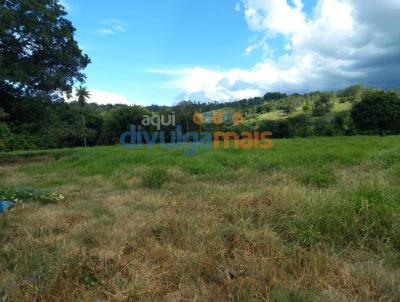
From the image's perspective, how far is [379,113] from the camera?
1451 inches

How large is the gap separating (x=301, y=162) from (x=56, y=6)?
1466cm

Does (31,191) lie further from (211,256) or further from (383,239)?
(383,239)

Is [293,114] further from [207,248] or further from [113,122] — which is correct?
[207,248]

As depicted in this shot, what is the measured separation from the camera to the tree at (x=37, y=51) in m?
13.2

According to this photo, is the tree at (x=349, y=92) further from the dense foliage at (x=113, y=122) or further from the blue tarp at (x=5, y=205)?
the blue tarp at (x=5, y=205)

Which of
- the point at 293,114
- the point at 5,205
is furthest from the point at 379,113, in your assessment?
the point at 5,205

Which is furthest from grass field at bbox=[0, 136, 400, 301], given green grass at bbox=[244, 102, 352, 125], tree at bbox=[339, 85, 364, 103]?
tree at bbox=[339, 85, 364, 103]

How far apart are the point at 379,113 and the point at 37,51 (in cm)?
3797

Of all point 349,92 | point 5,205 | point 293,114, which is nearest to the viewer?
point 5,205

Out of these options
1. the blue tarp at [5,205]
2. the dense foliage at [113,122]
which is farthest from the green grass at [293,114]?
the blue tarp at [5,205]

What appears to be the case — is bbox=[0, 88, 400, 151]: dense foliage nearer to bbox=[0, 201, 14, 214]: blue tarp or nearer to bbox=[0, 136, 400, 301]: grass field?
bbox=[0, 201, 14, 214]: blue tarp

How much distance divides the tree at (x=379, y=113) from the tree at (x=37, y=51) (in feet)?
116

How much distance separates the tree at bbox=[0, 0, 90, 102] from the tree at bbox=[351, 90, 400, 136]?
116ft

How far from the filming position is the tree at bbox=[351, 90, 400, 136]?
3675 cm
